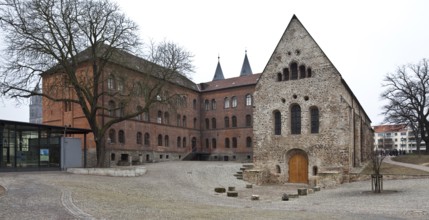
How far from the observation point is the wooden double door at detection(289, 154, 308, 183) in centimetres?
2912

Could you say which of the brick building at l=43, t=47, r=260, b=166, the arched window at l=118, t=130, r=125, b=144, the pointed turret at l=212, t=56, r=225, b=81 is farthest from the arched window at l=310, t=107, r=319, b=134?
the pointed turret at l=212, t=56, r=225, b=81

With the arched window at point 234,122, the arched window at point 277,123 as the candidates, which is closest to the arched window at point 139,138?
the arched window at point 234,122

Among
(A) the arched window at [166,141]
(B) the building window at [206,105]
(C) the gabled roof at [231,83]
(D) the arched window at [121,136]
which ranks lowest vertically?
(A) the arched window at [166,141]

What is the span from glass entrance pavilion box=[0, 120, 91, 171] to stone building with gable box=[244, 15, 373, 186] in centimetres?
1606

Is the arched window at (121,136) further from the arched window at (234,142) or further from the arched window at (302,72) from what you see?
the arched window at (302,72)

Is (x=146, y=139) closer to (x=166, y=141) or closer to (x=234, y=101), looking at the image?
(x=166, y=141)

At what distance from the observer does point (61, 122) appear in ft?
137

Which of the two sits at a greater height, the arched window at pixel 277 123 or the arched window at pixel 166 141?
the arched window at pixel 277 123

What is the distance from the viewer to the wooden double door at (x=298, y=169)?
29125 mm

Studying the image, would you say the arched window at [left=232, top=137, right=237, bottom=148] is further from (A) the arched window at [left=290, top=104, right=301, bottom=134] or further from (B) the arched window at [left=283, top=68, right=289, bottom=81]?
(B) the arched window at [left=283, top=68, right=289, bottom=81]

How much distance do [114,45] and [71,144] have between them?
9.10 m

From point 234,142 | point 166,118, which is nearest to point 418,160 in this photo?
point 234,142

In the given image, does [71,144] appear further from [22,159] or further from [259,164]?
[259,164]

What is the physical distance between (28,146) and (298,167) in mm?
21036
